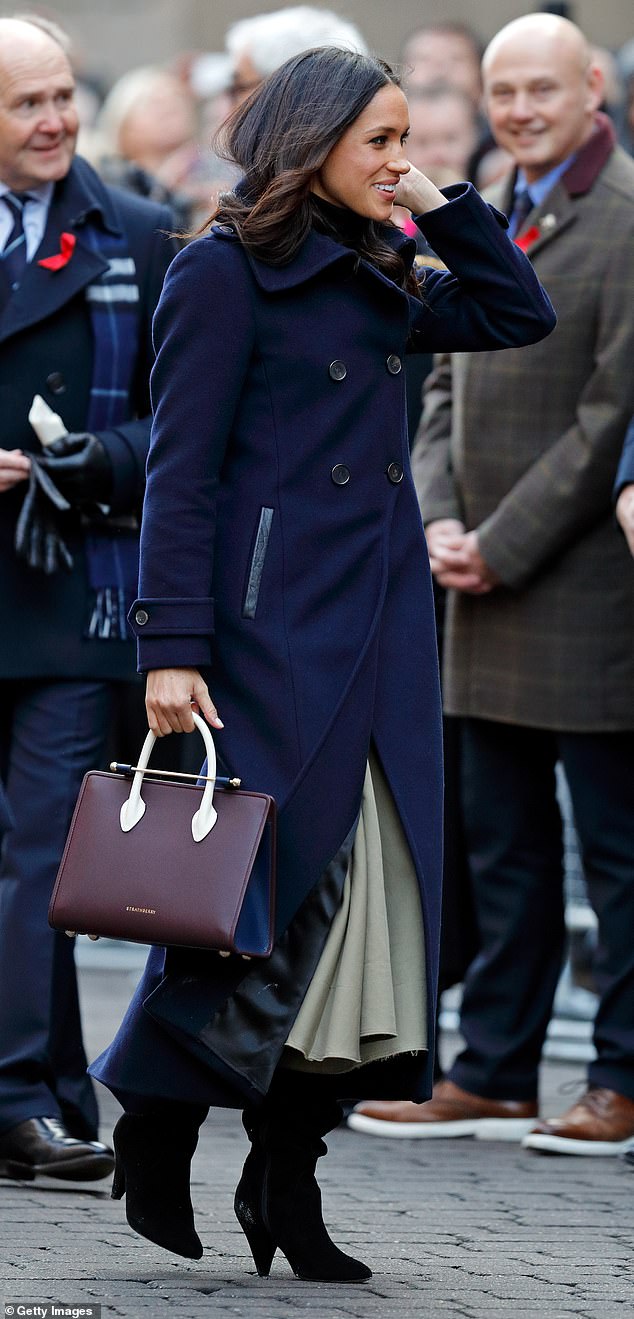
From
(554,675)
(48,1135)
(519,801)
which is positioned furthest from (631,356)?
(48,1135)

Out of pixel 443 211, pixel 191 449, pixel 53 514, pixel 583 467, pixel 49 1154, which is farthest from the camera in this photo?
pixel 583 467

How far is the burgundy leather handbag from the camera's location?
3.56 metres

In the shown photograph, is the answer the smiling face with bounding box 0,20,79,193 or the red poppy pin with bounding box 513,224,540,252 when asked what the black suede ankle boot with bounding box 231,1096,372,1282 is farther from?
the red poppy pin with bounding box 513,224,540,252

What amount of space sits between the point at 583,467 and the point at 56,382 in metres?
1.23

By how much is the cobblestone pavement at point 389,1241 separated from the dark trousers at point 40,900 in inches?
10.8

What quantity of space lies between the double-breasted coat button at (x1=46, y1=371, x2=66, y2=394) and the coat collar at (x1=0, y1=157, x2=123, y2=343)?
4.6 inches

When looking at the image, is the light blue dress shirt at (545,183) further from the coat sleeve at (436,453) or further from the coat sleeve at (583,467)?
the coat sleeve at (436,453)

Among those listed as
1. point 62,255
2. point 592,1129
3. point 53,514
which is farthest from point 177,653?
point 592,1129

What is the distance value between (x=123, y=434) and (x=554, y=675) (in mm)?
1186

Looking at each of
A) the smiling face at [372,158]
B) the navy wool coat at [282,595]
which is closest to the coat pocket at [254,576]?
the navy wool coat at [282,595]

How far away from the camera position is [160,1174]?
3.88 m

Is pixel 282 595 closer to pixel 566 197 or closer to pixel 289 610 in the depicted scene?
pixel 289 610

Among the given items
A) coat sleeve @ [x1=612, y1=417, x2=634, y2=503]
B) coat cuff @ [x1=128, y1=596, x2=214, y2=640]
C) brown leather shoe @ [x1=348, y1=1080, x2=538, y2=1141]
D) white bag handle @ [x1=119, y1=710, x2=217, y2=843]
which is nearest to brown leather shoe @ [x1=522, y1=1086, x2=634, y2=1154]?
brown leather shoe @ [x1=348, y1=1080, x2=538, y2=1141]

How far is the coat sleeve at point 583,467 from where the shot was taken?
17.6 ft
